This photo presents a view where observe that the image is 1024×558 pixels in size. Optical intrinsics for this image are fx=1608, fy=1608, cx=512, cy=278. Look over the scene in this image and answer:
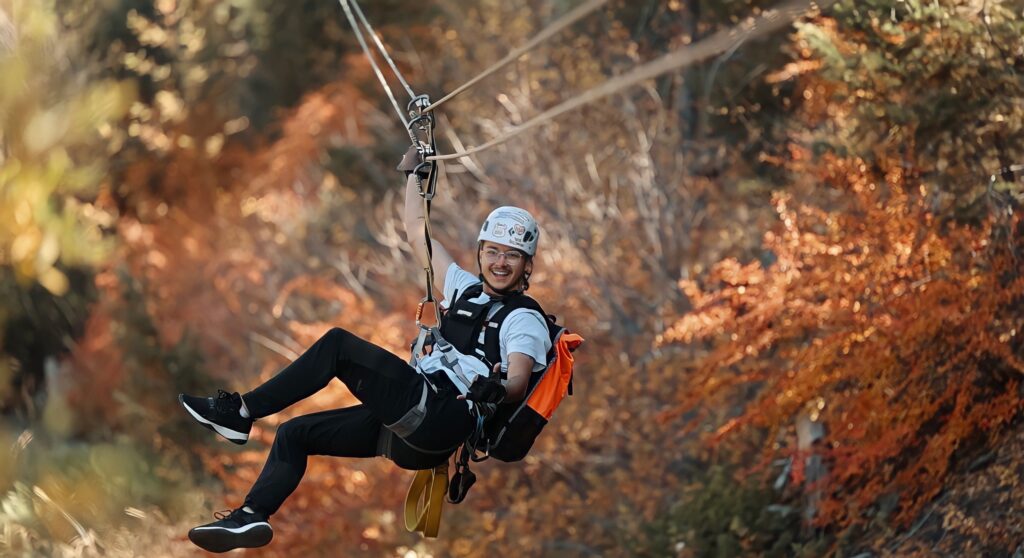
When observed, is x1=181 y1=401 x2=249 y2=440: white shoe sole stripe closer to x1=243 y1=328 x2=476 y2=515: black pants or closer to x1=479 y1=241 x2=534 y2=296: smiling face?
x1=243 y1=328 x2=476 y2=515: black pants

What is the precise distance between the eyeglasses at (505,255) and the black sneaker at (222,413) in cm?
125

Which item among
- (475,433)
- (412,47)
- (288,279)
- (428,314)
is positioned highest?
(412,47)

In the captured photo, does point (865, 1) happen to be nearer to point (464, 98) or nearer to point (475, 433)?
point (475, 433)

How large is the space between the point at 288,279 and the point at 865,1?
1512 cm

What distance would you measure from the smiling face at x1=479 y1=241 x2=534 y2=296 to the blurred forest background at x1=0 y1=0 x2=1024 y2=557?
12.6ft

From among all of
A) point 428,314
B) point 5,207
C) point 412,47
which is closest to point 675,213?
point 428,314

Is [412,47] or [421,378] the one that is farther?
[412,47]

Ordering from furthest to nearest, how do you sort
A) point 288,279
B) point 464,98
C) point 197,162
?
point 197,162, point 288,279, point 464,98

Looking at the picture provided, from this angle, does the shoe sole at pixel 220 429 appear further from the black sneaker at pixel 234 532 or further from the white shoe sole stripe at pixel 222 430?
the black sneaker at pixel 234 532

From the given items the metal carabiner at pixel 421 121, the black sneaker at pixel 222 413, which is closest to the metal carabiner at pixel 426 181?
the metal carabiner at pixel 421 121

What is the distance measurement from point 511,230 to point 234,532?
5.69 feet

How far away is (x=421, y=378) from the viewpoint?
664cm

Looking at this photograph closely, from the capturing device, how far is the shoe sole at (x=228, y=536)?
21.0 feet

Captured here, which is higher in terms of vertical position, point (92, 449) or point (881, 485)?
point (92, 449)
